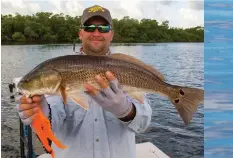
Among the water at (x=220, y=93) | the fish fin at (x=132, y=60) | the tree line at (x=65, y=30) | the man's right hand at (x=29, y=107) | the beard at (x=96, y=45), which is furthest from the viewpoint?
the tree line at (x=65, y=30)

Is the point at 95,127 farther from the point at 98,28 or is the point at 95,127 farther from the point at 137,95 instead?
the point at 98,28

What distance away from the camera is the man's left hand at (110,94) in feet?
6.31

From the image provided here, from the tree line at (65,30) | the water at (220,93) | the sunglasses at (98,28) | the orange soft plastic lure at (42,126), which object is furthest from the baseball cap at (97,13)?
the tree line at (65,30)

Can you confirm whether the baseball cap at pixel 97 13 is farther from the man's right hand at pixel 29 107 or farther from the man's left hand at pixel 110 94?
the man's right hand at pixel 29 107

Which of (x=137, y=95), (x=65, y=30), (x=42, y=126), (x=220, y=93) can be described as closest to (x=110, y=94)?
(x=137, y=95)

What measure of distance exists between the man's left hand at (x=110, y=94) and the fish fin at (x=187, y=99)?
0.36 m

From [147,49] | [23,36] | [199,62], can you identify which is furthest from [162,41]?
[23,36]

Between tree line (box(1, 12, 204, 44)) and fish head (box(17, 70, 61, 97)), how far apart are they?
3060 cm

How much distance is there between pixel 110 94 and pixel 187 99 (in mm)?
538

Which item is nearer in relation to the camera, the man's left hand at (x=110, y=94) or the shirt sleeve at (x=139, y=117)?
the man's left hand at (x=110, y=94)

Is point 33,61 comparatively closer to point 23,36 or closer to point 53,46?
point 53,46

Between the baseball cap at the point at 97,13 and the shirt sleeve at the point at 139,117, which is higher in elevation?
the baseball cap at the point at 97,13

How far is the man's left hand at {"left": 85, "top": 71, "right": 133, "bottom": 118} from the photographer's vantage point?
1.92 meters

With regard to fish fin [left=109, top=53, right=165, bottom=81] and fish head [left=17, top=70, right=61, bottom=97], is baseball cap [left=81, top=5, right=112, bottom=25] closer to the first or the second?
fish fin [left=109, top=53, right=165, bottom=81]
